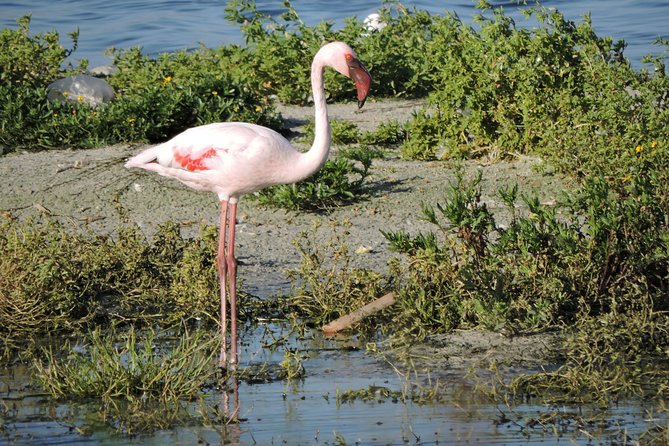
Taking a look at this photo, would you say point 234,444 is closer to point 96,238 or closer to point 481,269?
point 481,269

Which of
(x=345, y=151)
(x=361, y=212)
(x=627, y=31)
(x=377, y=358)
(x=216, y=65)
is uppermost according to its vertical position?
(x=627, y=31)

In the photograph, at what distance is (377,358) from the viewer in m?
Answer: 5.86

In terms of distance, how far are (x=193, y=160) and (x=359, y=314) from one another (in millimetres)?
1262

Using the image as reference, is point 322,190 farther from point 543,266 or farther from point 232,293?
point 543,266

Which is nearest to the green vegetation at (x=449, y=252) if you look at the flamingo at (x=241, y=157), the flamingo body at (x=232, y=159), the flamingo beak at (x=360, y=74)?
the flamingo at (x=241, y=157)

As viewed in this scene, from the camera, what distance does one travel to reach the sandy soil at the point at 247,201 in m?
7.70

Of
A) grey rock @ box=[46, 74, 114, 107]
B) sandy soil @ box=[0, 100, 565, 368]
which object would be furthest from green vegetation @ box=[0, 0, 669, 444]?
grey rock @ box=[46, 74, 114, 107]

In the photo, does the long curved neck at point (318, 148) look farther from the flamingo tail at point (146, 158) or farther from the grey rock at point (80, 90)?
the grey rock at point (80, 90)

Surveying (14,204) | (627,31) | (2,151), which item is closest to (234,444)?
(14,204)

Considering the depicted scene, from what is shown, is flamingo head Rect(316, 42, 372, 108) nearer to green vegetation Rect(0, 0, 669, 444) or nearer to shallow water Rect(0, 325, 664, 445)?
green vegetation Rect(0, 0, 669, 444)

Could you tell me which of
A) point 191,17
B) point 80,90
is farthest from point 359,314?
point 191,17

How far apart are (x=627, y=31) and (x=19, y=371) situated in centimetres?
1319

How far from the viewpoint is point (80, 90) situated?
433 inches

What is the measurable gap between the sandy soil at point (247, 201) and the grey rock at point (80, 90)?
4.49ft
